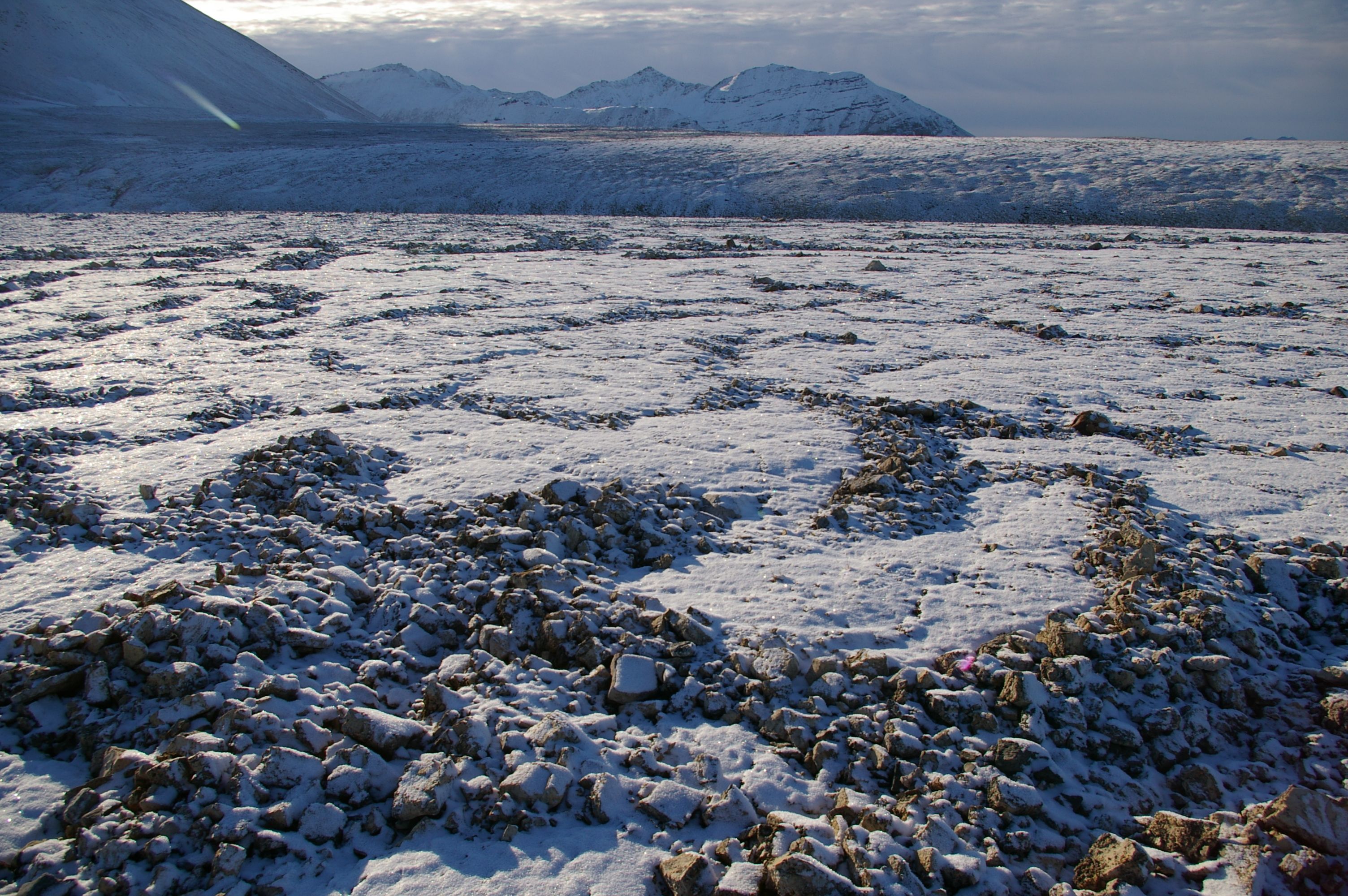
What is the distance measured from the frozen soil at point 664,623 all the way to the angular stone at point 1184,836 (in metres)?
0.01

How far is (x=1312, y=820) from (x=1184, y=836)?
0.32 metres

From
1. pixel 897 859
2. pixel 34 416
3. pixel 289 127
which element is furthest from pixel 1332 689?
pixel 289 127

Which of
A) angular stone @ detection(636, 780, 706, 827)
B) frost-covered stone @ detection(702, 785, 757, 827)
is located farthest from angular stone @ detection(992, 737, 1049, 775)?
angular stone @ detection(636, 780, 706, 827)

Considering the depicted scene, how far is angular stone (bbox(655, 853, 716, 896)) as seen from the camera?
1.87m

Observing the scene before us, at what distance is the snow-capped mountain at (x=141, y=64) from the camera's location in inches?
2208

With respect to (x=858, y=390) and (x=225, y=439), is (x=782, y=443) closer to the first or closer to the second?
(x=858, y=390)

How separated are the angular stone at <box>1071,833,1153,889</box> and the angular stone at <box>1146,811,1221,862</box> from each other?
0.40 feet

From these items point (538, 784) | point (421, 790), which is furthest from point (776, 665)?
point (421, 790)

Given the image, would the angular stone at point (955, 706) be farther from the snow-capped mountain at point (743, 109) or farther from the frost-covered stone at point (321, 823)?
the snow-capped mountain at point (743, 109)

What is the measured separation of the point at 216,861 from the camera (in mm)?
1848

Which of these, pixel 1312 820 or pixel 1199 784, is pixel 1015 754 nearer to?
pixel 1199 784

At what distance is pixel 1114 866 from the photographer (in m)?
1.95

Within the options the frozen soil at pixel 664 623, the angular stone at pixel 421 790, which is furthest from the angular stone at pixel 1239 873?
the angular stone at pixel 421 790

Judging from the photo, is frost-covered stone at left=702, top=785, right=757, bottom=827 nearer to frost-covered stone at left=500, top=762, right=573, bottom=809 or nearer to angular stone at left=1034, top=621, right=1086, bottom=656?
frost-covered stone at left=500, top=762, right=573, bottom=809
